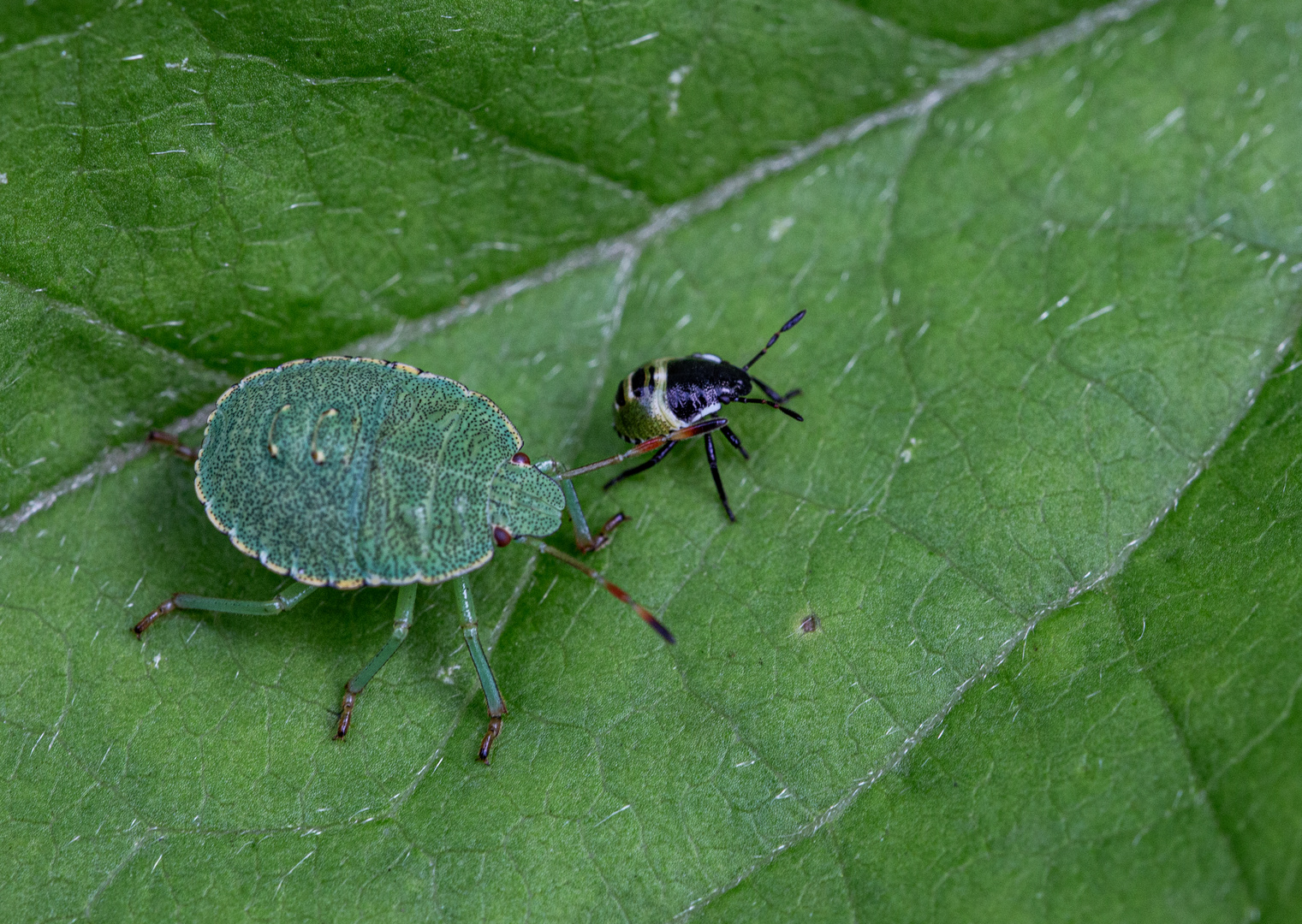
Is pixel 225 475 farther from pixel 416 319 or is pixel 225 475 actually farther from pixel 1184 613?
pixel 1184 613

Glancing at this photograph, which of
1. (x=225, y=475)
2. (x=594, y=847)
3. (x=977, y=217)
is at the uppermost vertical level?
(x=977, y=217)

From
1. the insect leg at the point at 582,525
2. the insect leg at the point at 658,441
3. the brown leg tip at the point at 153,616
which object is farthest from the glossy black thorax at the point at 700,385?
the brown leg tip at the point at 153,616

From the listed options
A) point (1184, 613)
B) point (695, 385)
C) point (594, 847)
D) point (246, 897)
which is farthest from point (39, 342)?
point (1184, 613)

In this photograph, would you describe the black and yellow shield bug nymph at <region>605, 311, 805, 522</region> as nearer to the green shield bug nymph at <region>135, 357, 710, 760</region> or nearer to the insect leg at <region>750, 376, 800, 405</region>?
the insect leg at <region>750, 376, 800, 405</region>

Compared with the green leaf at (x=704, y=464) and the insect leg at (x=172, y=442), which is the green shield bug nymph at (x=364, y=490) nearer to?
the insect leg at (x=172, y=442)

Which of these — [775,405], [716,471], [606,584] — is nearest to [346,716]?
[606,584]
